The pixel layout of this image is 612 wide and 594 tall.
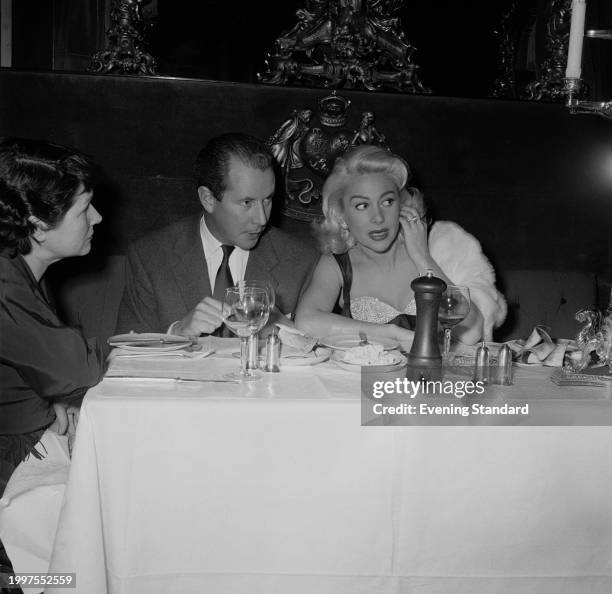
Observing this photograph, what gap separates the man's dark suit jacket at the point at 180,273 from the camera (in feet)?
9.75

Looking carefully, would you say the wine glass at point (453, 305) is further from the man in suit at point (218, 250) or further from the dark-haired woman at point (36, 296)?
the man in suit at point (218, 250)

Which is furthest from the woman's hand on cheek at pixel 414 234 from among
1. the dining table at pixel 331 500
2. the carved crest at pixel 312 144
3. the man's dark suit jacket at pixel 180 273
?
the dining table at pixel 331 500

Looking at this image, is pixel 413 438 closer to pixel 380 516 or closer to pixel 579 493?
pixel 380 516

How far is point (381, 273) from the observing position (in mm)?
2914

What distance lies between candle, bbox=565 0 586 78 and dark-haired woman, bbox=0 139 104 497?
4.41 ft

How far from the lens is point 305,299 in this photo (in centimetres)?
276

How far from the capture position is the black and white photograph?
4.67ft

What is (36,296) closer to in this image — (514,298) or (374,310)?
(374,310)

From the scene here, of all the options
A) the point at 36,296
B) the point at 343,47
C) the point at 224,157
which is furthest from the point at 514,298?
the point at 36,296

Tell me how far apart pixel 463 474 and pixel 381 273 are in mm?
1537

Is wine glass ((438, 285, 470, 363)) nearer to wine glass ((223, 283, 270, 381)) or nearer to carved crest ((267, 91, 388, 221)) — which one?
wine glass ((223, 283, 270, 381))

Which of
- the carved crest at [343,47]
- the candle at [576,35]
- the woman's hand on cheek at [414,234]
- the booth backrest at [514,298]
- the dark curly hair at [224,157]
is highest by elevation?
the carved crest at [343,47]

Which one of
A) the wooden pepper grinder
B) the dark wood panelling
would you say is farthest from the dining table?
the dark wood panelling

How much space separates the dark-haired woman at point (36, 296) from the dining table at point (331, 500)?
0.30 meters
